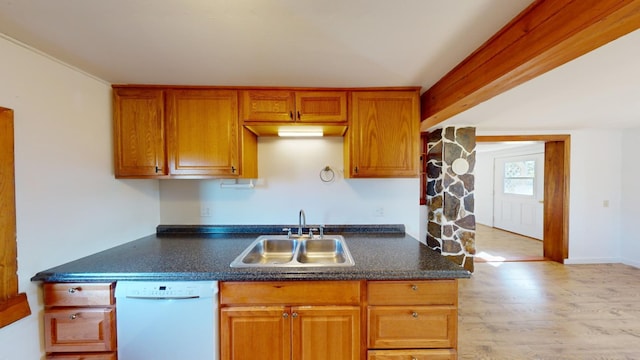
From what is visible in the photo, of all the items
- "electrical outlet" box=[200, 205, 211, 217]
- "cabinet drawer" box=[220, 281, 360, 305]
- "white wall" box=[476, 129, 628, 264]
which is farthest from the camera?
"white wall" box=[476, 129, 628, 264]

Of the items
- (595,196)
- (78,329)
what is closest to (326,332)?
(78,329)

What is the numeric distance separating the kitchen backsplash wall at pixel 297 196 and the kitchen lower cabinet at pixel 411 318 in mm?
943

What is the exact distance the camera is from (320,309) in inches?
53.2

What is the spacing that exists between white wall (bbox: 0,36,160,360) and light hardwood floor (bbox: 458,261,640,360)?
9.67ft

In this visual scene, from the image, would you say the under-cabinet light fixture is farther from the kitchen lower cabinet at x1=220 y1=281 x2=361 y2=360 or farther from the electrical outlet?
the kitchen lower cabinet at x1=220 y1=281 x2=361 y2=360

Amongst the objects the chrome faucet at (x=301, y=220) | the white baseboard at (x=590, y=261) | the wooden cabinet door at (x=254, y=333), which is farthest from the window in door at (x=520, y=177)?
the wooden cabinet door at (x=254, y=333)

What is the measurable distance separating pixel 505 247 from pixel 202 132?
5.77 m

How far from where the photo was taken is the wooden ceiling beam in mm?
816

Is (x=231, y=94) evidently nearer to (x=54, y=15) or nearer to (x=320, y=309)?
(x=54, y=15)

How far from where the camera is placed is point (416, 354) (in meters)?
1.33

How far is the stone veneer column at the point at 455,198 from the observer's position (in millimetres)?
3123

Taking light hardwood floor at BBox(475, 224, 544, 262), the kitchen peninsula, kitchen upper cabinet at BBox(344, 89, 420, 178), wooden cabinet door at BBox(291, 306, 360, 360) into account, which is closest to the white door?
light hardwood floor at BBox(475, 224, 544, 262)

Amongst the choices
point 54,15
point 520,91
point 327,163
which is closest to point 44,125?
point 54,15

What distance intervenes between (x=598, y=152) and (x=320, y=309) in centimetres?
518
